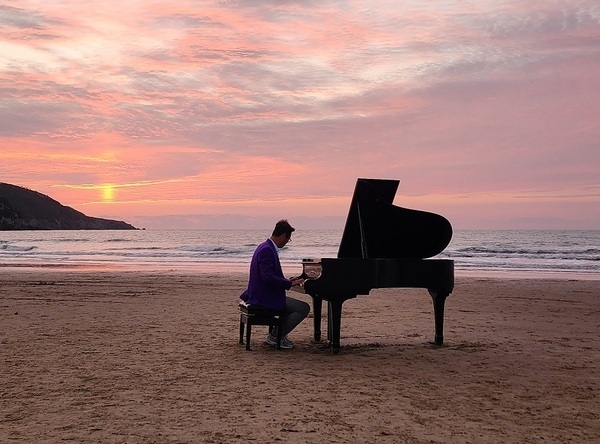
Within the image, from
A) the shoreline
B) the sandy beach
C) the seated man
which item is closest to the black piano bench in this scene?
the seated man

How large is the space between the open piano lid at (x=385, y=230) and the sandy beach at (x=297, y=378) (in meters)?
1.14

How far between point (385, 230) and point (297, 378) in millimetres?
2094

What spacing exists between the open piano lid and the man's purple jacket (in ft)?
2.42

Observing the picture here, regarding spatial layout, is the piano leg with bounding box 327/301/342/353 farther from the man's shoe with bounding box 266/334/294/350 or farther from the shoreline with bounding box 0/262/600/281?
the shoreline with bounding box 0/262/600/281

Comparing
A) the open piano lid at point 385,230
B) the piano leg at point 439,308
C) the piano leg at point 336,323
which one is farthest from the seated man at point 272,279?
the piano leg at point 439,308

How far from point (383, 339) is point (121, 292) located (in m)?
8.05

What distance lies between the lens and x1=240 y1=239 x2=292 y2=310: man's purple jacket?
7246mm

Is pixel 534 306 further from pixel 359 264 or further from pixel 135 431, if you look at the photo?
pixel 135 431

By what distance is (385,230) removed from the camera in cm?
735

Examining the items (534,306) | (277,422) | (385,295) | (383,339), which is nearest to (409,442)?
(277,422)

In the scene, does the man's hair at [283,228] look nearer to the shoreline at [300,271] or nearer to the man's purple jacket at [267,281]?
the man's purple jacket at [267,281]

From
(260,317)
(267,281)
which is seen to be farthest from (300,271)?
(267,281)

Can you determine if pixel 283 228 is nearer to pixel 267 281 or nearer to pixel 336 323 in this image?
pixel 267 281

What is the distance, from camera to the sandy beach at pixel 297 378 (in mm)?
4477
